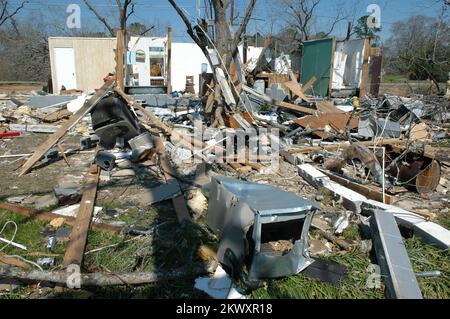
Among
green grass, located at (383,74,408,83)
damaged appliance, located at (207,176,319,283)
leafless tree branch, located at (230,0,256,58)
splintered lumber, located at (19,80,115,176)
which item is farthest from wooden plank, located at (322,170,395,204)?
green grass, located at (383,74,408,83)

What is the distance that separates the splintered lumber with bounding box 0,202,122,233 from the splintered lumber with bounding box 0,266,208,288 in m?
0.93

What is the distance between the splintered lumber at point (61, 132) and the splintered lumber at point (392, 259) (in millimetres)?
5471

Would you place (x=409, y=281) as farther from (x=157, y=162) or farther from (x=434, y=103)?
(x=434, y=103)

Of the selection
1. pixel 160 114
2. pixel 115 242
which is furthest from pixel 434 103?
pixel 115 242

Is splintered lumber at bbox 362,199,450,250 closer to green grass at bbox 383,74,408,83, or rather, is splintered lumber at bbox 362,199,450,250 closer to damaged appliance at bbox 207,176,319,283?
damaged appliance at bbox 207,176,319,283

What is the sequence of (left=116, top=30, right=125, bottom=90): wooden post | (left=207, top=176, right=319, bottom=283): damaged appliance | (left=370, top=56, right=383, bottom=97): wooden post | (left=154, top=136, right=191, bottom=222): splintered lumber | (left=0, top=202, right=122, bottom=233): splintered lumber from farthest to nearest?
(left=370, top=56, right=383, bottom=97): wooden post
(left=116, top=30, right=125, bottom=90): wooden post
(left=154, top=136, right=191, bottom=222): splintered lumber
(left=0, top=202, right=122, bottom=233): splintered lumber
(left=207, top=176, right=319, bottom=283): damaged appliance

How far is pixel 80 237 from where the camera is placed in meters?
3.52

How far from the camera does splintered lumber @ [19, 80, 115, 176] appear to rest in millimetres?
5969

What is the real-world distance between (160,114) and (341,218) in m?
8.24

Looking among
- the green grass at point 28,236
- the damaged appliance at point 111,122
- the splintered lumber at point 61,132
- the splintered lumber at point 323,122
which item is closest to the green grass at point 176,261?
the green grass at point 28,236

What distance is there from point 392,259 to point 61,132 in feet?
19.2
